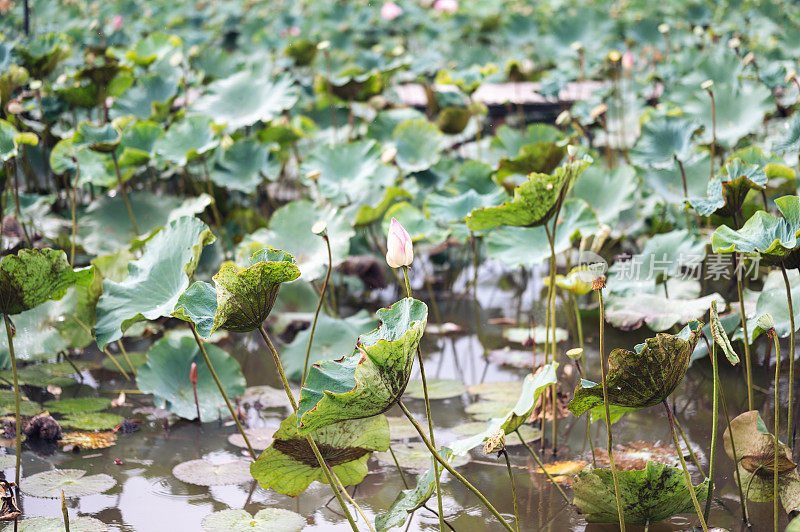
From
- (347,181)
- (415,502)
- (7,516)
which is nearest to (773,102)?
(347,181)

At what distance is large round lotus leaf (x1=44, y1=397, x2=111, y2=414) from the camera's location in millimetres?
1886

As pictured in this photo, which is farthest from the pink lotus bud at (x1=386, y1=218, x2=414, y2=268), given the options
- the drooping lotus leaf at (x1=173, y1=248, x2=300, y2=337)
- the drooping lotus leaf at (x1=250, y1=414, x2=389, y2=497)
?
the drooping lotus leaf at (x1=250, y1=414, x2=389, y2=497)

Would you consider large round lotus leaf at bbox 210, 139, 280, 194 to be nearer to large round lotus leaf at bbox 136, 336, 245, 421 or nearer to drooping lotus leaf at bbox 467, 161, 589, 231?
large round lotus leaf at bbox 136, 336, 245, 421

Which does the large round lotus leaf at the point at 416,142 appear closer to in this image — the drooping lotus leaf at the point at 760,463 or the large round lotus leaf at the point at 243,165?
the large round lotus leaf at the point at 243,165

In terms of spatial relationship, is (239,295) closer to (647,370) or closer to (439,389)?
(647,370)

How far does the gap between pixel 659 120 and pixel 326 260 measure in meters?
1.08

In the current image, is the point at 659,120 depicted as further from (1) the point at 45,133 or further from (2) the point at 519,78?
(1) the point at 45,133

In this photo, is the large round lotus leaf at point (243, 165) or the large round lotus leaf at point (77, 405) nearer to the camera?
the large round lotus leaf at point (77, 405)

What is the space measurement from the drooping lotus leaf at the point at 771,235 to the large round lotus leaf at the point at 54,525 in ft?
4.00

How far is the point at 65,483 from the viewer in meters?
1.56

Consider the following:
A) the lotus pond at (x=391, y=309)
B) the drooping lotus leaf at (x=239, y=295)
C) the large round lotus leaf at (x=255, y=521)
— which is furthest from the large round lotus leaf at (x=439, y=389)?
the drooping lotus leaf at (x=239, y=295)

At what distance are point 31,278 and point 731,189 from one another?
1.32 metres

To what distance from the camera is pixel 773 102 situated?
252 cm

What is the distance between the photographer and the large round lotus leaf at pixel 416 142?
8.60ft
